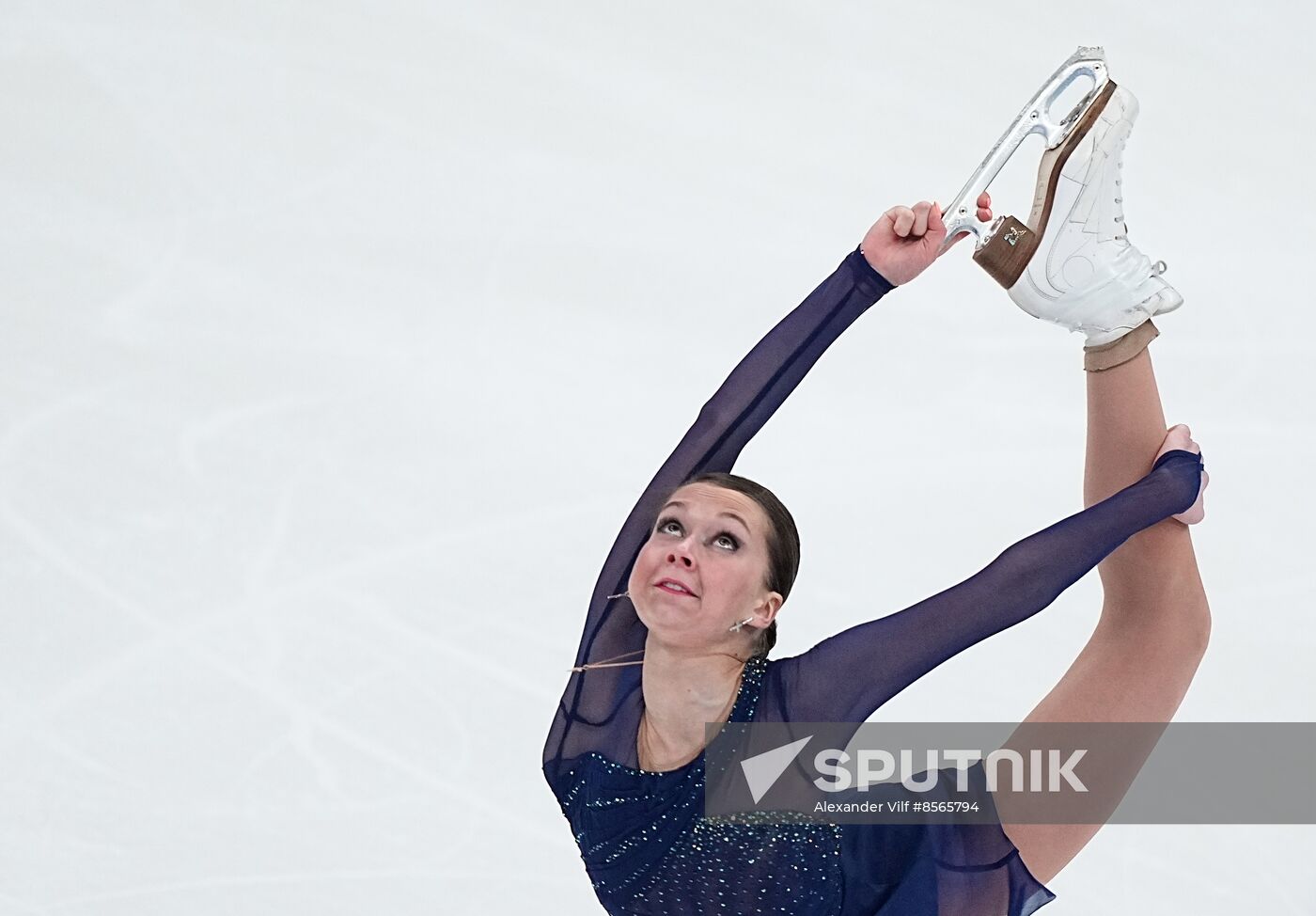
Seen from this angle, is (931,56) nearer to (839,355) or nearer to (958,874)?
(839,355)

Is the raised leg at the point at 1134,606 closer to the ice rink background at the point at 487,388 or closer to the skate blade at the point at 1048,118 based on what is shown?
the skate blade at the point at 1048,118

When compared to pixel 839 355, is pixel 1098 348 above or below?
below

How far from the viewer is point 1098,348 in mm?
2949

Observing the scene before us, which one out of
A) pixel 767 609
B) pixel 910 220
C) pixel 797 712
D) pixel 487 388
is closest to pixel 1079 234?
pixel 910 220

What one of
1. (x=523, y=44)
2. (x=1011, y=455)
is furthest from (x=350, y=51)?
(x=1011, y=455)

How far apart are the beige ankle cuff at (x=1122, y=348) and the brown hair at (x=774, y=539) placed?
0.66m

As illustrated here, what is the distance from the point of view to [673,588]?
2.57 m

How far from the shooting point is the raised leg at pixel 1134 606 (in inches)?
112

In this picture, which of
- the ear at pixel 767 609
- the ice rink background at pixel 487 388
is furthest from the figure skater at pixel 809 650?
the ice rink background at pixel 487 388

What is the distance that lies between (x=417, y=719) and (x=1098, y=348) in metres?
1.88

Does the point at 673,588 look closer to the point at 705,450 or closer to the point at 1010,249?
the point at 705,450

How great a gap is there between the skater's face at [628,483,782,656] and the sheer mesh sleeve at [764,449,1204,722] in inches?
4.7

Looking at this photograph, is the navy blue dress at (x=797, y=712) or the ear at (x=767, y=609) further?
the ear at (x=767, y=609)

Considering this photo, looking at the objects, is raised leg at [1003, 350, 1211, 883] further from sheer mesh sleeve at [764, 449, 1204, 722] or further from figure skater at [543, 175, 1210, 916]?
sheer mesh sleeve at [764, 449, 1204, 722]
